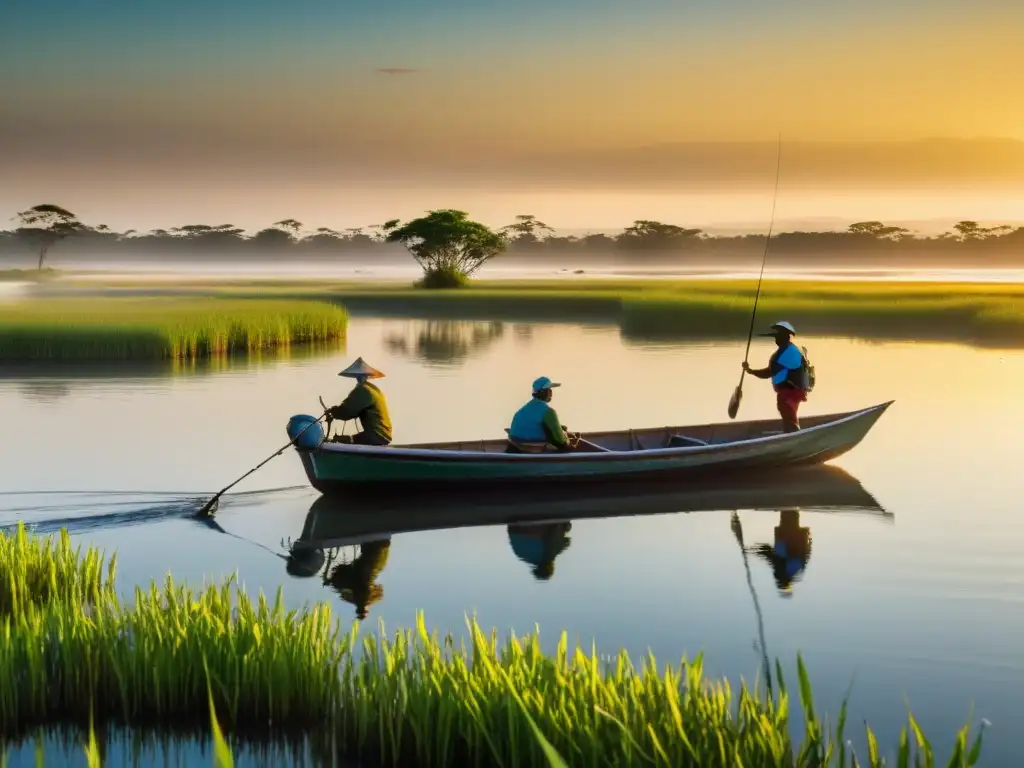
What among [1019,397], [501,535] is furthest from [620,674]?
[1019,397]

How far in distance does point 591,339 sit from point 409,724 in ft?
137

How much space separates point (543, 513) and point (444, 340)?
3351 centimetres

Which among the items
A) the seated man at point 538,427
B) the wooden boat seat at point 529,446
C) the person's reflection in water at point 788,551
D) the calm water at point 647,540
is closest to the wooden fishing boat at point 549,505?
the calm water at point 647,540

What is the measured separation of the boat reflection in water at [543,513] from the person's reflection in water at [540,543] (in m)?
0.01

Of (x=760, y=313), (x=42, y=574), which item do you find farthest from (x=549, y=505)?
(x=760, y=313)

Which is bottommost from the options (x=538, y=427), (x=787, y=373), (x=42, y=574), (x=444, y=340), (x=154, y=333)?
(x=444, y=340)

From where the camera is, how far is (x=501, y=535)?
45.0ft

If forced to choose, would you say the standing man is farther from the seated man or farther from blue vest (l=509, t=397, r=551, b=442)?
blue vest (l=509, t=397, r=551, b=442)

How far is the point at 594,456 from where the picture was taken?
14.9 meters

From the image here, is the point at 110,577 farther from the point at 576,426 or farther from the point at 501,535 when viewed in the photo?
the point at 576,426

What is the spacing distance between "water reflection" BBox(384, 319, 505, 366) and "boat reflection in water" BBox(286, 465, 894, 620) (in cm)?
2102

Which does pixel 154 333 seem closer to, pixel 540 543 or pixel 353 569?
pixel 540 543

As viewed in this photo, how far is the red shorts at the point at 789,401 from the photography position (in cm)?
1686

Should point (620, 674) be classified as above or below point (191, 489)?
above
